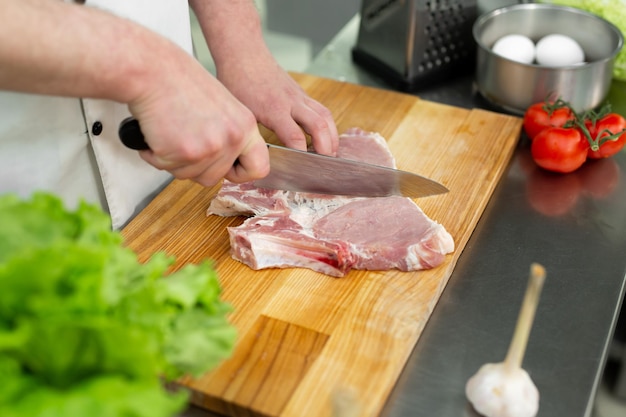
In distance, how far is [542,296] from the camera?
178cm

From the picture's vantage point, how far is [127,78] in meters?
1.41

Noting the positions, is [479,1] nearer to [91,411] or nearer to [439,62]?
[439,62]

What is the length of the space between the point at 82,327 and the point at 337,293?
0.82 m

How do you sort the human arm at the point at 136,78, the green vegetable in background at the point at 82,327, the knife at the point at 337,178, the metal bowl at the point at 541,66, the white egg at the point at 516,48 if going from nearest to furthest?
the green vegetable in background at the point at 82,327 → the human arm at the point at 136,78 → the knife at the point at 337,178 → the metal bowl at the point at 541,66 → the white egg at the point at 516,48

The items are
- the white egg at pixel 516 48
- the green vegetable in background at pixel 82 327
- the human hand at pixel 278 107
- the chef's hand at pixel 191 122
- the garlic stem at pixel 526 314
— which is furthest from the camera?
the white egg at pixel 516 48

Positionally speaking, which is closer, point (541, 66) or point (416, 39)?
point (541, 66)

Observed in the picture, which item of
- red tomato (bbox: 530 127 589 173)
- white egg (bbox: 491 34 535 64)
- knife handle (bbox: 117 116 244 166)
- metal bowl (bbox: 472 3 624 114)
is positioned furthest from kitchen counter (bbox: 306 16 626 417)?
knife handle (bbox: 117 116 244 166)

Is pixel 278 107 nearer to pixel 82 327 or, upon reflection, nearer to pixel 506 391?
pixel 506 391

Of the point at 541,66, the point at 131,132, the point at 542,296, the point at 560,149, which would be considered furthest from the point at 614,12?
the point at 131,132

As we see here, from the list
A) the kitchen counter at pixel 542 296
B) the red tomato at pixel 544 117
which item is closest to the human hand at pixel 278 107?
the kitchen counter at pixel 542 296

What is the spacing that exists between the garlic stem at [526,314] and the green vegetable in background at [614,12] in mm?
1600

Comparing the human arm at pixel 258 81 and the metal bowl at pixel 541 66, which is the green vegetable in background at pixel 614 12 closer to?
the metal bowl at pixel 541 66

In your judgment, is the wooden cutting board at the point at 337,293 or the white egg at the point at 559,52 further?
the white egg at the point at 559,52

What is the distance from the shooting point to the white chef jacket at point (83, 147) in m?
1.72
